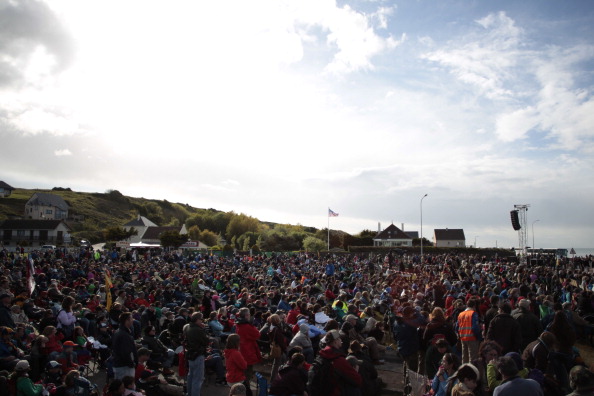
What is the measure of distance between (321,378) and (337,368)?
0.71ft

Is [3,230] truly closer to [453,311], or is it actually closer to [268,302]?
[268,302]

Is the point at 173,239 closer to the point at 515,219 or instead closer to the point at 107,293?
the point at 515,219

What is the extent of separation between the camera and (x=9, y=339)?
315 inches

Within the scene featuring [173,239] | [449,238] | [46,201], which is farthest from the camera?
[46,201]

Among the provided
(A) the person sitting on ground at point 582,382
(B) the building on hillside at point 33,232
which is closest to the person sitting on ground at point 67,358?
(A) the person sitting on ground at point 582,382

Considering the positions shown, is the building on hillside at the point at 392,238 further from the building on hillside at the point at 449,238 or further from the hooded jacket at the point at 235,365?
the hooded jacket at the point at 235,365

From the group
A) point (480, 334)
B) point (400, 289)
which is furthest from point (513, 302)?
point (400, 289)

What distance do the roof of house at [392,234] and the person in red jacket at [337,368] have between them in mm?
80683

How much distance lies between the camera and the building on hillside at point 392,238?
81.3 metres

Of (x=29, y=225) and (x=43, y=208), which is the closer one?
(x=29, y=225)

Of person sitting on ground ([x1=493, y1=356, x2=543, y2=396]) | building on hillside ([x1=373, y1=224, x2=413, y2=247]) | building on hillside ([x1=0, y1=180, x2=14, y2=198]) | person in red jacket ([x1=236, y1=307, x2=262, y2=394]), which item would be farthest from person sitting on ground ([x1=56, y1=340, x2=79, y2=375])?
building on hillside ([x1=0, y1=180, x2=14, y2=198])

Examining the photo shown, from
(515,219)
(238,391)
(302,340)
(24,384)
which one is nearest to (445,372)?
(238,391)

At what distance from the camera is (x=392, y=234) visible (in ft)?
277

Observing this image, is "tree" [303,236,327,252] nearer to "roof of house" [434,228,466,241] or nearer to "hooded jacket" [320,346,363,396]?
"roof of house" [434,228,466,241]
